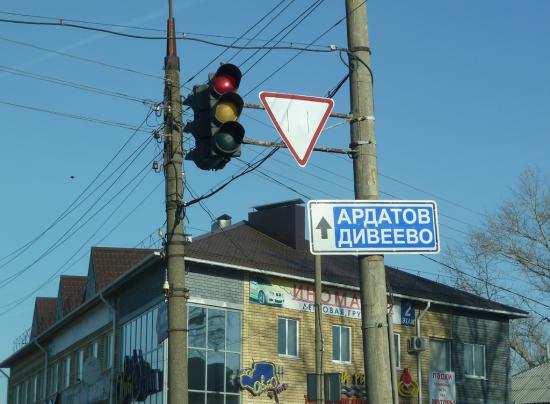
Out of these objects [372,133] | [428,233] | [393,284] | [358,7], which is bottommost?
[428,233]

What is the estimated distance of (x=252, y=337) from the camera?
97.4 feet

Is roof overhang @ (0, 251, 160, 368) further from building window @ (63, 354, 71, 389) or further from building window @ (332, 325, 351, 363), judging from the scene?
building window @ (332, 325, 351, 363)

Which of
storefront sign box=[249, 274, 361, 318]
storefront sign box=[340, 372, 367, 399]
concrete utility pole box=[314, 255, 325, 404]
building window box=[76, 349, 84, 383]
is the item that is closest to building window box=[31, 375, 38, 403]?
building window box=[76, 349, 84, 383]

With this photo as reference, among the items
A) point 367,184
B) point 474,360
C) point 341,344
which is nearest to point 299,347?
point 341,344

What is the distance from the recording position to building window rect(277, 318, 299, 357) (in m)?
30.5

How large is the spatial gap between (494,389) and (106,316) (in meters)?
15.1

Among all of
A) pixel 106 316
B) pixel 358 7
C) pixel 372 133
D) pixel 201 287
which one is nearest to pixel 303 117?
pixel 372 133

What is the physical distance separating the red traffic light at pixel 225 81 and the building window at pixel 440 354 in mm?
27055

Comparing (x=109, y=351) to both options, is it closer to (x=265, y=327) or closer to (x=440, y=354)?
(x=265, y=327)

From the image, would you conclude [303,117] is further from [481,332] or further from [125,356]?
[481,332]

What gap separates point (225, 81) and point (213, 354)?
20865 millimetres

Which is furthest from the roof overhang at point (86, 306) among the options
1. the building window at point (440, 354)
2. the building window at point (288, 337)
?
the building window at point (440, 354)

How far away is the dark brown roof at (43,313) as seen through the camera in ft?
159

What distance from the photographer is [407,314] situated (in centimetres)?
3356
